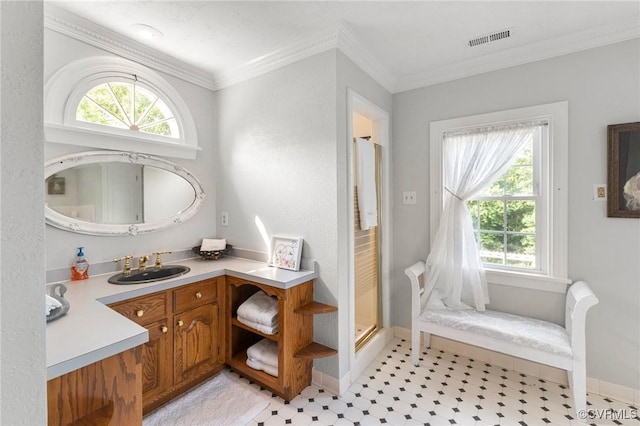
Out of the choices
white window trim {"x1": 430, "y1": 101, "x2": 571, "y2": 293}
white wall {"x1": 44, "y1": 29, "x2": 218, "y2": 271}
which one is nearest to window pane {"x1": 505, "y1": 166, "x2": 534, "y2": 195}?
white window trim {"x1": 430, "y1": 101, "x2": 571, "y2": 293}

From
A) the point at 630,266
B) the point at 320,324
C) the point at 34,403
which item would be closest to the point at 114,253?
the point at 320,324

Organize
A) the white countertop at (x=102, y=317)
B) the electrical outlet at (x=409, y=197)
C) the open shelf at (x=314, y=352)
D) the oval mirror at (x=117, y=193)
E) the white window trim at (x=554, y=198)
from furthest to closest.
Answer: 1. the electrical outlet at (x=409, y=197)
2. the white window trim at (x=554, y=198)
3. the open shelf at (x=314, y=352)
4. the oval mirror at (x=117, y=193)
5. the white countertop at (x=102, y=317)

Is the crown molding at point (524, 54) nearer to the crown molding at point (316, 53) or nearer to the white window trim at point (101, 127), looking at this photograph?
the crown molding at point (316, 53)

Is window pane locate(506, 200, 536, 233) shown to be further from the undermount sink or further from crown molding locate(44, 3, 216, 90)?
crown molding locate(44, 3, 216, 90)

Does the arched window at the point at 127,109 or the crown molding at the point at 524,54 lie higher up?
the crown molding at the point at 524,54

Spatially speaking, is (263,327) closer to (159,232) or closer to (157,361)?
(157,361)

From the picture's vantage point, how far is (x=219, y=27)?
1.91 meters

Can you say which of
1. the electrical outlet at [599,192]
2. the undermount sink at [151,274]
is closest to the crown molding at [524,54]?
the electrical outlet at [599,192]

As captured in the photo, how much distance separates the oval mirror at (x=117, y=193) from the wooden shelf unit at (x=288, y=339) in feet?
2.83

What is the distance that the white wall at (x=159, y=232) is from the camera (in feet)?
5.99

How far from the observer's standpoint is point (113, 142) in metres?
2.08

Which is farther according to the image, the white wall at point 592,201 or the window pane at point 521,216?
the window pane at point 521,216

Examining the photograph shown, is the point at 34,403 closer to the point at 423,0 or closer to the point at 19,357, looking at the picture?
the point at 19,357

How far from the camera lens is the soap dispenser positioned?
189cm
